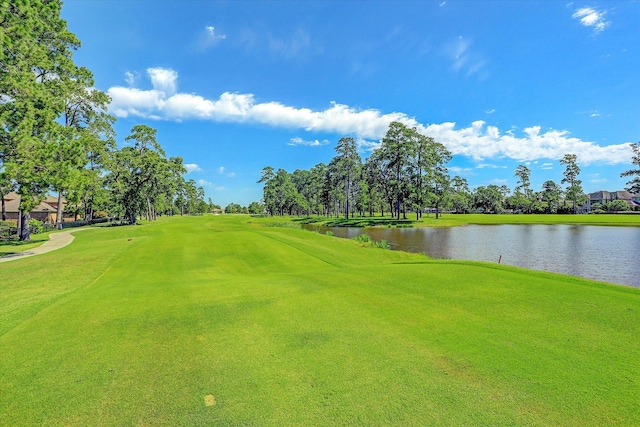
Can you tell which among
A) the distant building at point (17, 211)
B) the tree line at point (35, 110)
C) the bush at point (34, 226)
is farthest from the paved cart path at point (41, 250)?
the distant building at point (17, 211)

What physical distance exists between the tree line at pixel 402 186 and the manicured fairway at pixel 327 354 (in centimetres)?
5213

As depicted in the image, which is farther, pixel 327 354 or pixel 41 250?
pixel 41 250

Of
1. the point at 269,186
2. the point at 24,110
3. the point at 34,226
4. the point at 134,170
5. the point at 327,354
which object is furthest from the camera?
the point at 269,186

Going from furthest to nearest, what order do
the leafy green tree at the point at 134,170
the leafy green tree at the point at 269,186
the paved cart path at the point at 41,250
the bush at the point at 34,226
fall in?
the leafy green tree at the point at 269,186 → the leafy green tree at the point at 134,170 → the bush at the point at 34,226 → the paved cart path at the point at 41,250

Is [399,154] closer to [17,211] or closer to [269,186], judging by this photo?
[269,186]

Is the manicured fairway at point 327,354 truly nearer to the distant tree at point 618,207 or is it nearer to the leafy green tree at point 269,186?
the leafy green tree at point 269,186

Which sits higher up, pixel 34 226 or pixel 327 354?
pixel 34 226

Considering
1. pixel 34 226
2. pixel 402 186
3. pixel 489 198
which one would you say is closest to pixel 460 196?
pixel 489 198

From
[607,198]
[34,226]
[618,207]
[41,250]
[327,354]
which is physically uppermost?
[607,198]

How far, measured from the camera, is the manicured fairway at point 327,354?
3.47 metres

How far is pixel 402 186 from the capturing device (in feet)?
196

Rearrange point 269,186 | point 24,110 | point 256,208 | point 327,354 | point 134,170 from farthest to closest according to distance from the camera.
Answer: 1. point 256,208
2. point 269,186
3. point 134,170
4. point 24,110
5. point 327,354

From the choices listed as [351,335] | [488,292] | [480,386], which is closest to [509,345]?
[480,386]

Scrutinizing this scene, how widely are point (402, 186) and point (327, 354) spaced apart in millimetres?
57589
